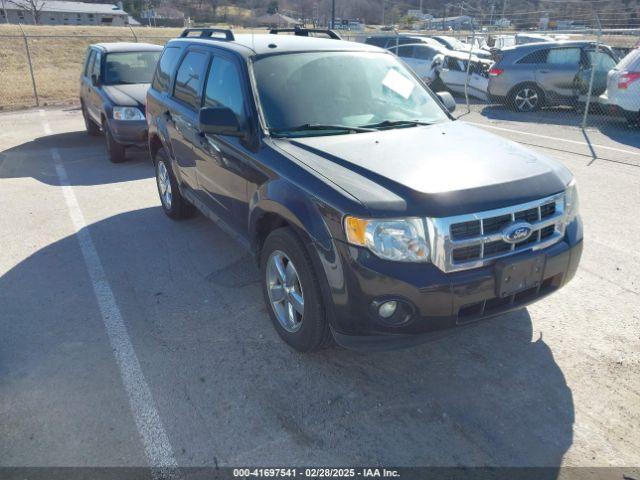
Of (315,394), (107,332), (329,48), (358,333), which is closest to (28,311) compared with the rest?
(107,332)

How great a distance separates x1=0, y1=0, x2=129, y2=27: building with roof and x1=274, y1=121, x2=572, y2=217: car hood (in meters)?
77.1

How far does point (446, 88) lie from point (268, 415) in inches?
576

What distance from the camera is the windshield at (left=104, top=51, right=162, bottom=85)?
973 centimetres

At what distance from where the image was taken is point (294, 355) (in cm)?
356

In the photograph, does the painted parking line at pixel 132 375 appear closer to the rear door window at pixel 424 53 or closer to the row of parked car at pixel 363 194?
the row of parked car at pixel 363 194

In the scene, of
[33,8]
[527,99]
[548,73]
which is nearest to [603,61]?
[548,73]

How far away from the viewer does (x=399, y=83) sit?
4.48 meters

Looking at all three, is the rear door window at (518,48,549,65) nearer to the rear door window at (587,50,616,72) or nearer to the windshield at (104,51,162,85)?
the rear door window at (587,50,616,72)

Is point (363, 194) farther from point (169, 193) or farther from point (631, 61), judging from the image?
point (631, 61)

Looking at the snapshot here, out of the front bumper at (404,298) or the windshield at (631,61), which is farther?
the windshield at (631,61)

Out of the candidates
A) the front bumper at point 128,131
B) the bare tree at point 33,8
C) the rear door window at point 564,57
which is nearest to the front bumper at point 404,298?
the front bumper at point 128,131

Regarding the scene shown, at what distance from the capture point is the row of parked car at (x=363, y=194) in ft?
9.27

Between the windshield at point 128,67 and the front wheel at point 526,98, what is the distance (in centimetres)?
859

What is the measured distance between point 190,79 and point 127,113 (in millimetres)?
4131
